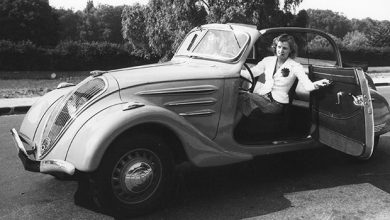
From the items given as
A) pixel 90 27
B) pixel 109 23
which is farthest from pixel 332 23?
pixel 90 27

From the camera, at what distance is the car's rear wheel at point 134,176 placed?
12.5 feet

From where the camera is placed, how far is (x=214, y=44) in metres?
5.29

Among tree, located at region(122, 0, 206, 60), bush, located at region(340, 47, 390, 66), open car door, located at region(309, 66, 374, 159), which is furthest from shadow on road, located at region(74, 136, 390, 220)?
bush, located at region(340, 47, 390, 66)

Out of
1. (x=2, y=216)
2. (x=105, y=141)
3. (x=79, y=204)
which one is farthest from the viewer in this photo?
(x=79, y=204)

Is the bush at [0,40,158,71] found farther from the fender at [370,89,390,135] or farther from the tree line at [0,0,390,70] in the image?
the fender at [370,89,390,135]

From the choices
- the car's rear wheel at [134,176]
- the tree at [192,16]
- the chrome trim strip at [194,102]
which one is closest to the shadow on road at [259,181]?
the car's rear wheel at [134,176]

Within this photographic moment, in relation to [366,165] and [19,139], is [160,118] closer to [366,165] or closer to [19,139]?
[19,139]

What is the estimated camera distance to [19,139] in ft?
14.7

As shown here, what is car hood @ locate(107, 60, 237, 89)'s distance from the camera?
4178 mm

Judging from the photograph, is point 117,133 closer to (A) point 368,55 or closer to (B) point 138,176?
(B) point 138,176

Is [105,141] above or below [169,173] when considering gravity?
above

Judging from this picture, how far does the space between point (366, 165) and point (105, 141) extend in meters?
3.67

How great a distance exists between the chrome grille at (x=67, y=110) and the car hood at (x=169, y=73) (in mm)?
231

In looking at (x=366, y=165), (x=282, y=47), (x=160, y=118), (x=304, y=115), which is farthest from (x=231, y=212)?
(x=366, y=165)
